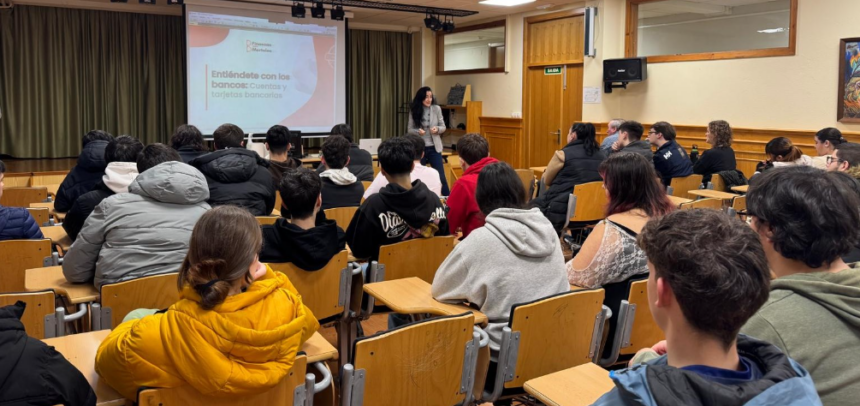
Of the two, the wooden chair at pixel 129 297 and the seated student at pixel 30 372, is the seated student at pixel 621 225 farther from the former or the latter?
the seated student at pixel 30 372

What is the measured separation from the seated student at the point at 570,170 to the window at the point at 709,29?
2.98 metres

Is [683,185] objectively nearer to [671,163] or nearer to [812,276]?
[671,163]

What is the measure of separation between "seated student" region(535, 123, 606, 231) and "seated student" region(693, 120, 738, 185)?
132 cm

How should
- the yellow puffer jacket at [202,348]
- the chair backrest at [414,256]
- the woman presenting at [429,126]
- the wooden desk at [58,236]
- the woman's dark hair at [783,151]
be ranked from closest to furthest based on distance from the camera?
the yellow puffer jacket at [202,348] < the chair backrest at [414,256] < the wooden desk at [58,236] < the woman's dark hair at [783,151] < the woman presenting at [429,126]

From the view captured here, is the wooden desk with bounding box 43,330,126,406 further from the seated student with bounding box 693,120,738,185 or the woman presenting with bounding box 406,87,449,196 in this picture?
the woman presenting with bounding box 406,87,449,196

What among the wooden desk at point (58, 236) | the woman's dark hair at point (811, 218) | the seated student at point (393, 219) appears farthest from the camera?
the wooden desk at point (58, 236)

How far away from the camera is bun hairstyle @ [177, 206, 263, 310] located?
1.74 m

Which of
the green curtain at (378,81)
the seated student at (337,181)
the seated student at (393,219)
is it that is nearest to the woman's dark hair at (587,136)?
the seated student at (337,181)

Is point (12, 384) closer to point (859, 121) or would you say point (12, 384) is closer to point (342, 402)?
point (342, 402)

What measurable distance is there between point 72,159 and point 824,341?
10.0 metres

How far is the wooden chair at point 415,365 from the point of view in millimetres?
1899

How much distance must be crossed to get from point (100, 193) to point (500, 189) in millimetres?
2193

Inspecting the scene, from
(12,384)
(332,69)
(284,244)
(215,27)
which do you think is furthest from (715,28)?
(12,384)

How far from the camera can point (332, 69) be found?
9781 millimetres
